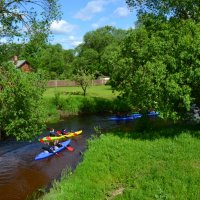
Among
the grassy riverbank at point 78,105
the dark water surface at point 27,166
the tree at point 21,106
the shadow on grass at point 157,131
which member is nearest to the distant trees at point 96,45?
the grassy riverbank at point 78,105

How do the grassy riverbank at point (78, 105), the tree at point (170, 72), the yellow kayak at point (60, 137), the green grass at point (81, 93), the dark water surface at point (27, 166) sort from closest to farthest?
the dark water surface at point (27, 166) → the tree at point (170, 72) → the yellow kayak at point (60, 137) → the grassy riverbank at point (78, 105) → the green grass at point (81, 93)

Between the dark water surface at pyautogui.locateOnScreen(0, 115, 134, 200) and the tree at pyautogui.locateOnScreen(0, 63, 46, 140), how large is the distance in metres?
2.64

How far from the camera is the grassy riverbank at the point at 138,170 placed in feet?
51.2

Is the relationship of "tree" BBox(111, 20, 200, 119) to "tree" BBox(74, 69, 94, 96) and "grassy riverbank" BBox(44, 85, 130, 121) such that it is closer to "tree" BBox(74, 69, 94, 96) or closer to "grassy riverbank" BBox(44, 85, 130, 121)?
"grassy riverbank" BBox(44, 85, 130, 121)

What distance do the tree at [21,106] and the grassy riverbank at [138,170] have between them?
4.11 m

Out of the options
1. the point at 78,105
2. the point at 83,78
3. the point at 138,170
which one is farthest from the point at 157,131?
the point at 83,78

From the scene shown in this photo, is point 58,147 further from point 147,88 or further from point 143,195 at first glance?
point 143,195

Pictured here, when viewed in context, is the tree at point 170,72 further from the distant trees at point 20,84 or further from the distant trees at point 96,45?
the distant trees at point 96,45

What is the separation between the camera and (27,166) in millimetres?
26578

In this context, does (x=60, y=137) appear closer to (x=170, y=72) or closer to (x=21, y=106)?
(x=21, y=106)

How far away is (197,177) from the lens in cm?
1591

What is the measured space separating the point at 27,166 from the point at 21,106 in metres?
4.87

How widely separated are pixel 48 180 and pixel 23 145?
10462 millimetres

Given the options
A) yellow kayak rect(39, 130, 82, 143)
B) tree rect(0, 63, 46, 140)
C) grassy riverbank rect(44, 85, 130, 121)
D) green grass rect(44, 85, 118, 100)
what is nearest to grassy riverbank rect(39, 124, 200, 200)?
tree rect(0, 63, 46, 140)
